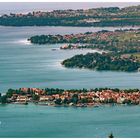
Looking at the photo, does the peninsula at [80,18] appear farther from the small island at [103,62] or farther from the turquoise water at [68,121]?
the turquoise water at [68,121]

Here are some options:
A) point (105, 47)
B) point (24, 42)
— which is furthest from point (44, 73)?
point (24, 42)

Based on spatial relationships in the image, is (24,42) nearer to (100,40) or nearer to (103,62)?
(100,40)

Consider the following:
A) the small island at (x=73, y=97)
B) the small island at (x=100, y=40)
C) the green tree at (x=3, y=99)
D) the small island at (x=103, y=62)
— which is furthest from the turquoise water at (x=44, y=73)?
the green tree at (x=3, y=99)

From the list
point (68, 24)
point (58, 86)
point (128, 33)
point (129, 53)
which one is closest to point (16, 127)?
point (58, 86)

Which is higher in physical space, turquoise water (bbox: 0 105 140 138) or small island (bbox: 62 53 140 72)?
small island (bbox: 62 53 140 72)

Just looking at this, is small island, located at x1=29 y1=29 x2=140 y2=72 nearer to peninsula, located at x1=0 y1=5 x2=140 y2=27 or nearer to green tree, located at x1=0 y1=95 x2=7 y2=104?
peninsula, located at x1=0 y1=5 x2=140 y2=27

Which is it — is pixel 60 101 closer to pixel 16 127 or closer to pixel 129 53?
pixel 16 127

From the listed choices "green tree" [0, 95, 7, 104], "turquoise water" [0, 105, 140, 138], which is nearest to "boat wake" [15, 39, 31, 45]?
"green tree" [0, 95, 7, 104]
